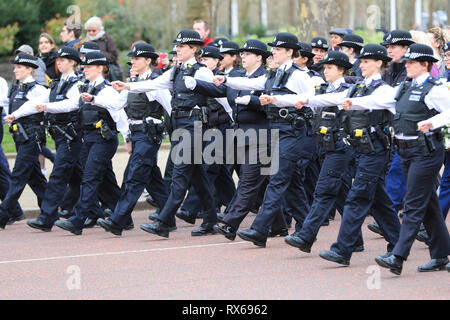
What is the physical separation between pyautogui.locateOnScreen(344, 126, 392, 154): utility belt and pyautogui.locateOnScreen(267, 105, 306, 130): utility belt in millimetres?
1102

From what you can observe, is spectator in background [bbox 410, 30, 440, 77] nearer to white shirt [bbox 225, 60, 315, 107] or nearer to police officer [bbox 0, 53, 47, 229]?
white shirt [bbox 225, 60, 315, 107]

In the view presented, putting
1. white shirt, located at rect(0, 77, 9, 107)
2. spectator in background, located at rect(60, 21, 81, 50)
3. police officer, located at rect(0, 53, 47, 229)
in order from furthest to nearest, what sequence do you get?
1. spectator in background, located at rect(60, 21, 81, 50)
2. white shirt, located at rect(0, 77, 9, 107)
3. police officer, located at rect(0, 53, 47, 229)

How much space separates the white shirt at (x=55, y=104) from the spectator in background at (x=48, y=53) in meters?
3.32

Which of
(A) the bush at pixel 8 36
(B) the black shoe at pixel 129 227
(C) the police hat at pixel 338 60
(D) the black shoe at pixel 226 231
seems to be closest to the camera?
(C) the police hat at pixel 338 60

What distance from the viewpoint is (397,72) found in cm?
1200

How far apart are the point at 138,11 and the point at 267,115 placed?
3374cm

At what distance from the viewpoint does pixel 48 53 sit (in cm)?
1568

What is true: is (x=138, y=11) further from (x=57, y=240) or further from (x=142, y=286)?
(x=142, y=286)

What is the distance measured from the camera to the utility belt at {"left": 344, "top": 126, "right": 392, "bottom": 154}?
9.18m

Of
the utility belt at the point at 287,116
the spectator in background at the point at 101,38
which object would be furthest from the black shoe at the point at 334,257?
the spectator in background at the point at 101,38

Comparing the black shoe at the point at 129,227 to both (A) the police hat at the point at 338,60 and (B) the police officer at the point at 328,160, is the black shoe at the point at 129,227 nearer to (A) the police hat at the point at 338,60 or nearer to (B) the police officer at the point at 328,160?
(B) the police officer at the point at 328,160

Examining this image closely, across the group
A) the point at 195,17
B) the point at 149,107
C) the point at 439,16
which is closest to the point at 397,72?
the point at 149,107

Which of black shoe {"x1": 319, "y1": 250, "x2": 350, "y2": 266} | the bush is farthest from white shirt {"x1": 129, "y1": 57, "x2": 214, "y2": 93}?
the bush

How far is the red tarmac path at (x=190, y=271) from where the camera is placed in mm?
8102
